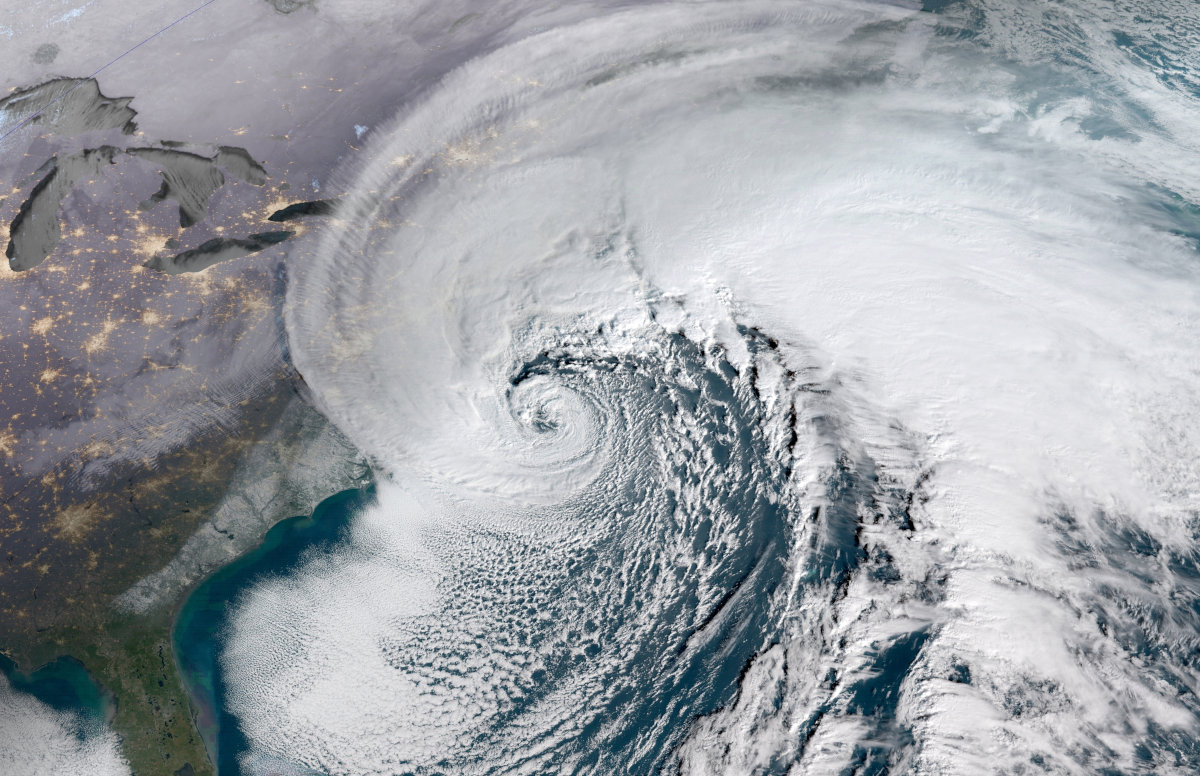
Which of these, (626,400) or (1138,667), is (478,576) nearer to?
(626,400)

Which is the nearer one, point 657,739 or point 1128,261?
point 657,739

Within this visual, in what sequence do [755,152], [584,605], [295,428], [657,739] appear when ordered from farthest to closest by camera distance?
[755,152] < [295,428] < [584,605] < [657,739]

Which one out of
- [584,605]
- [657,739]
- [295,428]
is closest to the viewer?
→ [657,739]

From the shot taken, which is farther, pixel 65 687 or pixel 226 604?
pixel 226 604

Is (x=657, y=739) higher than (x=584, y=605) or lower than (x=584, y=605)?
lower

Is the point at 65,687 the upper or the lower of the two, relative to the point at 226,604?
lower

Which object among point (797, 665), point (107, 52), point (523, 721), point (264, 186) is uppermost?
point (107, 52)

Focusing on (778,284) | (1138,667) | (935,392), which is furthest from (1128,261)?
(1138,667)
